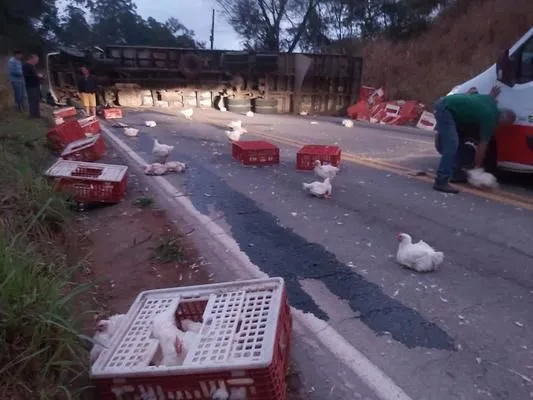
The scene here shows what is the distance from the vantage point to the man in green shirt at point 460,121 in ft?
21.4

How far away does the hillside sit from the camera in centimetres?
2039

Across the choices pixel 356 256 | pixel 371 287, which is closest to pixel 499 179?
pixel 356 256

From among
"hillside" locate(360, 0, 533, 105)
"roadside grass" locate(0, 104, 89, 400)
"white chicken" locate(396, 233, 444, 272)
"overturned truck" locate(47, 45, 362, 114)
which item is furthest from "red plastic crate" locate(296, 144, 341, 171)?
"overturned truck" locate(47, 45, 362, 114)

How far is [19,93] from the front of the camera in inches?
519

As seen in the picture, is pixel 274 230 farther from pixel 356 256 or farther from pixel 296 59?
pixel 296 59

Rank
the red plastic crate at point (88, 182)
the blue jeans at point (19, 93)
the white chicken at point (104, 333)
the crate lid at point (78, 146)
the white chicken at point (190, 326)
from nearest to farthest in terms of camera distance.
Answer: the white chicken at point (104, 333)
the white chicken at point (190, 326)
the red plastic crate at point (88, 182)
the crate lid at point (78, 146)
the blue jeans at point (19, 93)

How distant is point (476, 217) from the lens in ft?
18.5

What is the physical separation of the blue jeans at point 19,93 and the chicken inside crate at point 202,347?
1173cm

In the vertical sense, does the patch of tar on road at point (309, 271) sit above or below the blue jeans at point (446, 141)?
below

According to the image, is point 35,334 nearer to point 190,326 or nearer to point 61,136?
point 190,326

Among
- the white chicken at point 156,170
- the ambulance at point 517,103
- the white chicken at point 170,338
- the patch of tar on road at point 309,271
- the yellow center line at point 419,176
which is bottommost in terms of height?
the white chicken at point 156,170

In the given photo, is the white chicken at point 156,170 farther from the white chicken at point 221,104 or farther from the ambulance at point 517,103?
the white chicken at point 221,104

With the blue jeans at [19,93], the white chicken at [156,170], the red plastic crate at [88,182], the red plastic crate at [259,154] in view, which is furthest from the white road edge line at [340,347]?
the blue jeans at [19,93]

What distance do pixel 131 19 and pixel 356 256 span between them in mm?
71333
